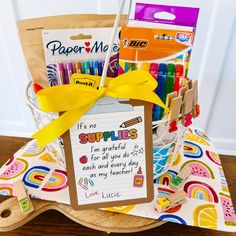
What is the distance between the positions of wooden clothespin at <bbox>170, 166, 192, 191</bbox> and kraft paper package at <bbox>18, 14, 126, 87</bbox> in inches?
10.7

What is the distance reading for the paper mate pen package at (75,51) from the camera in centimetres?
39

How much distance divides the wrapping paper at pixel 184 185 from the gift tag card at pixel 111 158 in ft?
0.21

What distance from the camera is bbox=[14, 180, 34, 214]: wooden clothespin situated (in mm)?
427

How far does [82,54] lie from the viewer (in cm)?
41

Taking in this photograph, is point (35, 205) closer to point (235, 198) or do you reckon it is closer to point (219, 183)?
point (219, 183)

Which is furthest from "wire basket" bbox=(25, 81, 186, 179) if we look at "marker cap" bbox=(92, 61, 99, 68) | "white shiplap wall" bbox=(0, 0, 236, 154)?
"white shiplap wall" bbox=(0, 0, 236, 154)

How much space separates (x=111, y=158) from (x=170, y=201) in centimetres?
14

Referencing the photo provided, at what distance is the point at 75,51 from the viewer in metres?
0.40

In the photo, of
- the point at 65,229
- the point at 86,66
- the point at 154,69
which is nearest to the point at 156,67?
the point at 154,69

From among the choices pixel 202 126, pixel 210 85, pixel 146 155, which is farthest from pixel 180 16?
pixel 202 126

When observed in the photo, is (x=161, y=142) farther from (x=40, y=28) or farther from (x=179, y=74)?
(x=40, y=28)

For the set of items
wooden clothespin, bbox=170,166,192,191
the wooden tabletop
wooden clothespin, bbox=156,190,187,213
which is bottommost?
the wooden tabletop

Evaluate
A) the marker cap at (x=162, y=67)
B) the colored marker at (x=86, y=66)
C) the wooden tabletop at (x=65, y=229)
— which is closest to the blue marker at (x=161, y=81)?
the marker cap at (x=162, y=67)

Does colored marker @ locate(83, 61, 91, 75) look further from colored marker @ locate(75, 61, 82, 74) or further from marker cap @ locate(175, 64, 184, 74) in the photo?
marker cap @ locate(175, 64, 184, 74)
